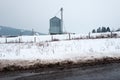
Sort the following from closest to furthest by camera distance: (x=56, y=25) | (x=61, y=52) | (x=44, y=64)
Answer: (x=44, y=64), (x=61, y=52), (x=56, y=25)

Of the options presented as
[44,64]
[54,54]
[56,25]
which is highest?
[56,25]

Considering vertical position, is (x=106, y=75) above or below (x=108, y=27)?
below

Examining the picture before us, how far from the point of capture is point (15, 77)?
9.53 meters

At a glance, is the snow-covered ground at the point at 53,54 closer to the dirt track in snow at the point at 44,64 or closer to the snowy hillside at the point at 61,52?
the snowy hillside at the point at 61,52

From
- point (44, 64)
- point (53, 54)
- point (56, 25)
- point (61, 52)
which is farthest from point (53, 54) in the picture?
point (56, 25)

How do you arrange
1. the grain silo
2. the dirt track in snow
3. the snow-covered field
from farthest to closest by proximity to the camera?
the grain silo → the snow-covered field → the dirt track in snow

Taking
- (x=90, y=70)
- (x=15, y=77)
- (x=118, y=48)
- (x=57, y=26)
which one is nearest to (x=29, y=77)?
(x=15, y=77)

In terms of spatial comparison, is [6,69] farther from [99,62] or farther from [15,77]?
[99,62]

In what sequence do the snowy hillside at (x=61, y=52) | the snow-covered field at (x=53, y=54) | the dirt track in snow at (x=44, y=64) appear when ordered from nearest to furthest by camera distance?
1. the dirt track in snow at (x=44, y=64)
2. the snow-covered field at (x=53, y=54)
3. the snowy hillside at (x=61, y=52)

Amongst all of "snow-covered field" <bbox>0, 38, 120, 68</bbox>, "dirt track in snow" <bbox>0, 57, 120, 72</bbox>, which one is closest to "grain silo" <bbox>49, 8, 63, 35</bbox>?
"snow-covered field" <bbox>0, 38, 120, 68</bbox>

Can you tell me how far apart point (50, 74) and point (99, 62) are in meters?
4.00

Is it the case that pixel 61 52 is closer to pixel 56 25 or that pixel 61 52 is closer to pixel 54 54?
pixel 54 54

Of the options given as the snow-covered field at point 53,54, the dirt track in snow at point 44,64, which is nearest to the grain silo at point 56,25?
the snow-covered field at point 53,54

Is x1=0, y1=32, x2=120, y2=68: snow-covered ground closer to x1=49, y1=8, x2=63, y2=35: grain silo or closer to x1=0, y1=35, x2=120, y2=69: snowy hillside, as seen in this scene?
x1=0, y1=35, x2=120, y2=69: snowy hillside
